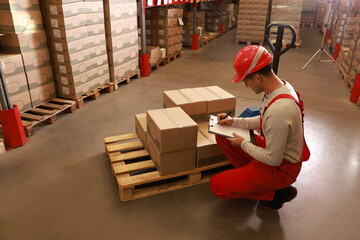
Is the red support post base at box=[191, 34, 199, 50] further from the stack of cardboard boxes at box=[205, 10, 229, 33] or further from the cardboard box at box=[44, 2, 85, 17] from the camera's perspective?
the cardboard box at box=[44, 2, 85, 17]

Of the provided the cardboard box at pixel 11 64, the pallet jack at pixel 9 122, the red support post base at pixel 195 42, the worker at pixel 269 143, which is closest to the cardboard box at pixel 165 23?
the red support post base at pixel 195 42

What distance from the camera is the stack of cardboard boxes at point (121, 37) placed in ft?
18.5

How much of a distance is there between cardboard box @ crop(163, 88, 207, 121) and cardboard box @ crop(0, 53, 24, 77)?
2353 mm

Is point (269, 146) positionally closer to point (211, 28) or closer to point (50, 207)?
point (50, 207)

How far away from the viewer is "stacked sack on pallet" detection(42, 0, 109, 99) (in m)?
4.58

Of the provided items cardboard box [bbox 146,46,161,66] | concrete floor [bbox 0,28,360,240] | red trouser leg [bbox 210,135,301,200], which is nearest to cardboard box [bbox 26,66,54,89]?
concrete floor [bbox 0,28,360,240]

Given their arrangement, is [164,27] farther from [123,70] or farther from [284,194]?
[284,194]

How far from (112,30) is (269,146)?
4522 millimetres

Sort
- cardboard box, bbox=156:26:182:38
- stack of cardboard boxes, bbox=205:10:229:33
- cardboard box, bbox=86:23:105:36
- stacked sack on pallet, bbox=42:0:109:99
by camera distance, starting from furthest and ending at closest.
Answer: stack of cardboard boxes, bbox=205:10:229:33, cardboard box, bbox=156:26:182:38, cardboard box, bbox=86:23:105:36, stacked sack on pallet, bbox=42:0:109:99

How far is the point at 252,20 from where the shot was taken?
1136 cm

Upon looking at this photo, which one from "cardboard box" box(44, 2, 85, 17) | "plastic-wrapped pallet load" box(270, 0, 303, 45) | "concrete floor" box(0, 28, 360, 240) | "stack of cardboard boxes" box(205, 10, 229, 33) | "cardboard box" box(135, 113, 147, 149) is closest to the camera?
"concrete floor" box(0, 28, 360, 240)

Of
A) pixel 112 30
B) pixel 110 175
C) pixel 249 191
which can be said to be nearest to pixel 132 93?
pixel 112 30

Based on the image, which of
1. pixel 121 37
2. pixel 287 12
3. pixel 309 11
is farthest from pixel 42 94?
pixel 309 11

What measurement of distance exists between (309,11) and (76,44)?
1756cm
